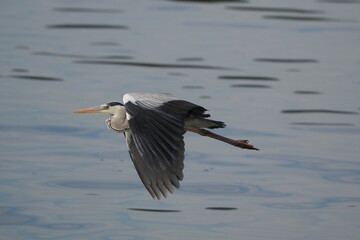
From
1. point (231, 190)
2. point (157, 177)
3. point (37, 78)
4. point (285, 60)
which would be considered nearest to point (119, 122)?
point (157, 177)

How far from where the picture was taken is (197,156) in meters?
11.7

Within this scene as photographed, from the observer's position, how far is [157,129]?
25.9 feet

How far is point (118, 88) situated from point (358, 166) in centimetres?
379

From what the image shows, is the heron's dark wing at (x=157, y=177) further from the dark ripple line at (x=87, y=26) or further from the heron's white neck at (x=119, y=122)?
the dark ripple line at (x=87, y=26)

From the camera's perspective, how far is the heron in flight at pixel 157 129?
7809 mm

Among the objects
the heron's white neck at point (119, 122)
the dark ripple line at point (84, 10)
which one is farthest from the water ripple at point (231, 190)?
the dark ripple line at point (84, 10)

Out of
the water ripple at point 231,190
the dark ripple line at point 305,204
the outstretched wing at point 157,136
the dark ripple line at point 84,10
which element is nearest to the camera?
the outstretched wing at point 157,136

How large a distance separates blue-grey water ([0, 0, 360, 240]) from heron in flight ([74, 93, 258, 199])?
87 centimetres

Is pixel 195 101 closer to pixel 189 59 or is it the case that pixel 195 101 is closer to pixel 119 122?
pixel 189 59

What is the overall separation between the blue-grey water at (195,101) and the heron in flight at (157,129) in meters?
0.87

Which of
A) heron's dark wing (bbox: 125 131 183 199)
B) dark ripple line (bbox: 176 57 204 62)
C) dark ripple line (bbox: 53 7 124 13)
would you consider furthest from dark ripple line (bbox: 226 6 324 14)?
Answer: heron's dark wing (bbox: 125 131 183 199)

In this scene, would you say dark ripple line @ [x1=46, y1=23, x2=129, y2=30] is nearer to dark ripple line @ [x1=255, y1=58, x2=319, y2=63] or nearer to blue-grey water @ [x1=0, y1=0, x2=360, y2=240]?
blue-grey water @ [x1=0, y1=0, x2=360, y2=240]

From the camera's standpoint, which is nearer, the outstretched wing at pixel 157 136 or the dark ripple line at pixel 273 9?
the outstretched wing at pixel 157 136

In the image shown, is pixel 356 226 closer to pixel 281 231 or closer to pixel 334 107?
pixel 281 231
